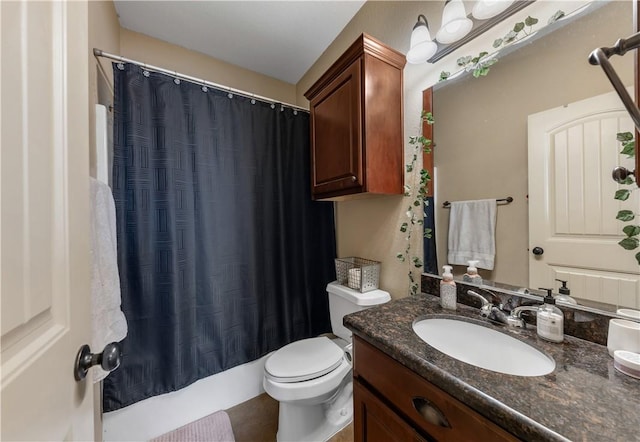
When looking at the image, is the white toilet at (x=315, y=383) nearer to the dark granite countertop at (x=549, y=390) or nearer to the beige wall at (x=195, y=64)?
the dark granite countertop at (x=549, y=390)

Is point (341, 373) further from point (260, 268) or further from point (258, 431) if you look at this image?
point (260, 268)

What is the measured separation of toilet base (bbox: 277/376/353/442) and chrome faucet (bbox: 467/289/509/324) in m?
0.85

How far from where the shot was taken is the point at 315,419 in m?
1.31

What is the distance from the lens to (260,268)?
1637 mm

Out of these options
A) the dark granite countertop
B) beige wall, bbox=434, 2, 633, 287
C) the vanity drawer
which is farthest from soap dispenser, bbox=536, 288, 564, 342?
the vanity drawer

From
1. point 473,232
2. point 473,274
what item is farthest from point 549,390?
point 473,232

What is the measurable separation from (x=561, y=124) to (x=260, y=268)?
61.7 inches

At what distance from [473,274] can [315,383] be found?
87cm

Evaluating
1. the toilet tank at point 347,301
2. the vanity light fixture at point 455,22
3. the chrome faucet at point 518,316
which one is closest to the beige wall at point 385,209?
the toilet tank at point 347,301

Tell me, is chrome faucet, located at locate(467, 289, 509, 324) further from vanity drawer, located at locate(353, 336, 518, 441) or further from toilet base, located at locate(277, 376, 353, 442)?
toilet base, located at locate(277, 376, 353, 442)

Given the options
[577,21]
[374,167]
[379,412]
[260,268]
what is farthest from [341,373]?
[577,21]

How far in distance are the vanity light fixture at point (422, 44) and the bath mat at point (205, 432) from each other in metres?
2.08

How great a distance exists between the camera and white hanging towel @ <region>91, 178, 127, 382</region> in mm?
869

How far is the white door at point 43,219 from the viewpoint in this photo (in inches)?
11.9
